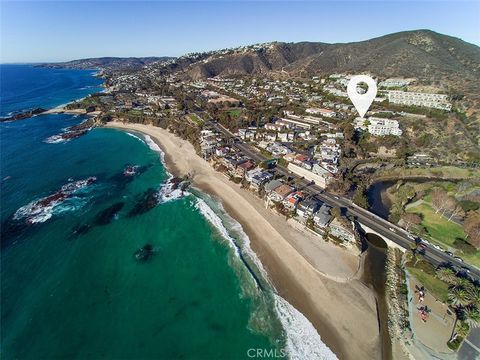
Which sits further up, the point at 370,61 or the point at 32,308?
the point at 370,61

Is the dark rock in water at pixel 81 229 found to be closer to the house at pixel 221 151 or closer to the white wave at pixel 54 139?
the house at pixel 221 151

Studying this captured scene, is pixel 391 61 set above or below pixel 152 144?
above

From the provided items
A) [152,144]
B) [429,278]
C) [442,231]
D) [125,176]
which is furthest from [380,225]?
[152,144]

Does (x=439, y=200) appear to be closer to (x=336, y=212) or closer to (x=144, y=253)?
(x=336, y=212)

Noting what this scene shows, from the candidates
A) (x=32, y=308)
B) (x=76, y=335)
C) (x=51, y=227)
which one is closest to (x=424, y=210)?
(x=76, y=335)

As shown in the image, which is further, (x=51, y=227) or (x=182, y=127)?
(x=182, y=127)

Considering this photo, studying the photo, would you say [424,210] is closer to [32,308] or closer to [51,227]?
[32,308]
